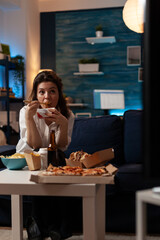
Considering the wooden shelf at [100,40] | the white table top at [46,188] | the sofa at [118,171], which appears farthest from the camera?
the wooden shelf at [100,40]

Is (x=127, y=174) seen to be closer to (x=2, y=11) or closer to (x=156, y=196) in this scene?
(x=156, y=196)

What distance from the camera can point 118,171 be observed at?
2236 mm

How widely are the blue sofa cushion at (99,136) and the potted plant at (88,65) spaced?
12.5ft

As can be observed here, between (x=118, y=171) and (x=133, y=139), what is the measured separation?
1.50 feet

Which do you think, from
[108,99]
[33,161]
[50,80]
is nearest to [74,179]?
[33,161]

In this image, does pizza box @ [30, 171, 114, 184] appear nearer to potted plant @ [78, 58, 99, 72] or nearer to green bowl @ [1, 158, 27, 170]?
green bowl @ [1, 158, 27, 170]

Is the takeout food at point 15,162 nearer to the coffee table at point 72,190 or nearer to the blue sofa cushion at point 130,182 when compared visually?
the coffee table at point 72,190

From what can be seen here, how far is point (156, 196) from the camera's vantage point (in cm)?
66

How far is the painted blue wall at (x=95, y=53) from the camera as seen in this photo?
6.49 meters

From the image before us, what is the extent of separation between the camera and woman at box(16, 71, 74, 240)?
6.29 ft

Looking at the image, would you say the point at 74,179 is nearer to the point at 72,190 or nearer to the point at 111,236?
the point at 72,190

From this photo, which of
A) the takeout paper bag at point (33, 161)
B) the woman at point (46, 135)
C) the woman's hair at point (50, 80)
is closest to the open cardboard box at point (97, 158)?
the takeout paper bag at point (33, 161)

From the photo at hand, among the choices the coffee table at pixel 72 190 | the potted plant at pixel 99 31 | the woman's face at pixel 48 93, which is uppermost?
the potted plant at pixel 99 31

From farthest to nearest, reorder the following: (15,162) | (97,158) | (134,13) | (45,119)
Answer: (134,13) → (45,119) → (15,162) → (97,158)
